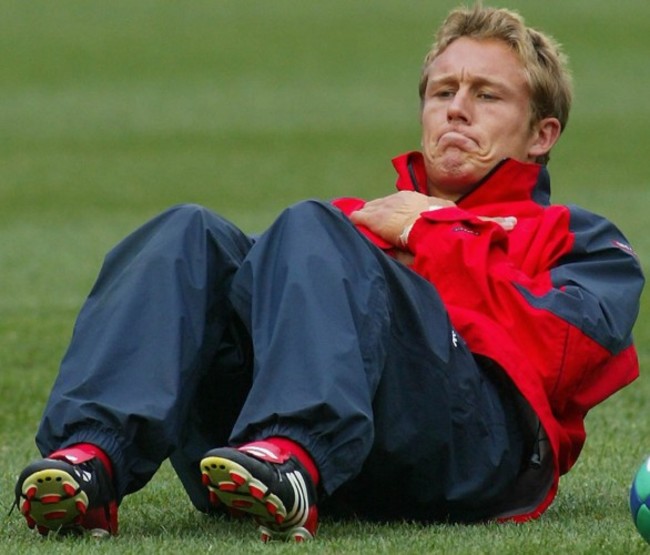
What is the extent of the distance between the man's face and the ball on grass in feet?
4.13

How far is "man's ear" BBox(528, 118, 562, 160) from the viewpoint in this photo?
4.93 meters

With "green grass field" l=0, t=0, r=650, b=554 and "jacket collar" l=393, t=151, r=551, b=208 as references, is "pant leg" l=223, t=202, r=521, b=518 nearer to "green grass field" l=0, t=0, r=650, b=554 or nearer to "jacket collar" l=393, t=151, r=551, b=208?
"green grass field" l=0, t=0, r=650, b=554

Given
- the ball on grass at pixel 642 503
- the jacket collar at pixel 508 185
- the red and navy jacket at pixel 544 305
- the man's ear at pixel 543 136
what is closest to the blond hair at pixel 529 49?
the man's ear at pixel 543 136

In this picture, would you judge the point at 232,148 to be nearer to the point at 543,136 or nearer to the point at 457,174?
the point at 543,136

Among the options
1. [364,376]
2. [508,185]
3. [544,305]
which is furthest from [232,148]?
[364,376]

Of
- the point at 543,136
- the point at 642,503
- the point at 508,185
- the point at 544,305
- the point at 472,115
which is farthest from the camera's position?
the point at 543,136

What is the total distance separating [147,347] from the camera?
152 inches

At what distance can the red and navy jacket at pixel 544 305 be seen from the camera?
165 inches

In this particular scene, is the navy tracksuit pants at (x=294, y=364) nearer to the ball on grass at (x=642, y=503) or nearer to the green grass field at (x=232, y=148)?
the green grass field at (x=232, y=148)

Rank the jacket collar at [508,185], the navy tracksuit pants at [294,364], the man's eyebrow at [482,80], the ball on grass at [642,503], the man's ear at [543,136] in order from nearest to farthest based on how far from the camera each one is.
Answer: the ball on grass at [642,503], the navy tracksuit pants at [294,364], the jacket collar at [508,185], the man's eyebrow at [482,80], the man's ear at [543,136]

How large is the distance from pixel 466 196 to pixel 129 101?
2052 centimetres

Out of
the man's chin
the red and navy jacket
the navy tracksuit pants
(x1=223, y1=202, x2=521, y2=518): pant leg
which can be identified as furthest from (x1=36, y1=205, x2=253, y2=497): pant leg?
the man's chin

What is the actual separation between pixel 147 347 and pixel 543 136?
1575mm

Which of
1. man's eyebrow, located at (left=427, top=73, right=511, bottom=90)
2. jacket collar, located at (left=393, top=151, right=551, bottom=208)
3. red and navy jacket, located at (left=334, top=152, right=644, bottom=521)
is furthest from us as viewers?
man's eyebrow, located at (left=427, top=73, right=511, bottom=90)
